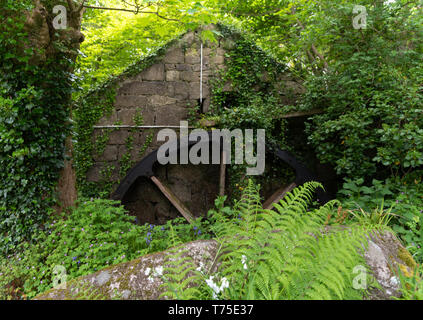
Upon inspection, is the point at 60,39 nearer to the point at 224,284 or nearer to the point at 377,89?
the point at 224,284

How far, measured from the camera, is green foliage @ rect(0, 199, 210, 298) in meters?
2.74

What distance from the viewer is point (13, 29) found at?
2.86 meters

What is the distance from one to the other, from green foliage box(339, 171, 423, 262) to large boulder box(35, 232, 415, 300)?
1.33m

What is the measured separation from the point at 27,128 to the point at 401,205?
443 cm

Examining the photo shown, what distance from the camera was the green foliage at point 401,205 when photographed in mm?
2486

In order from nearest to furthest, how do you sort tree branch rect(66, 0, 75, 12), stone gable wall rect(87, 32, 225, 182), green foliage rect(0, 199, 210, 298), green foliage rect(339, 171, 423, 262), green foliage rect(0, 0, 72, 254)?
green foliage rect(339, 171, 423, 262)
green foliage rect(0, 199, 210, 298)
green foliage rect(0, 0, 72, 254)
tree branch rect(66, 0, 75, 12)
stone gable wall rect(87, 32, 225, 182)

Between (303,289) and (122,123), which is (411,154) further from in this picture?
(122,123)

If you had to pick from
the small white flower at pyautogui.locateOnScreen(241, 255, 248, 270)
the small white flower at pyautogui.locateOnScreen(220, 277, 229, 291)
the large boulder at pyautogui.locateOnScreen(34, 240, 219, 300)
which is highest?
the small white flower at pyautogui.locateOnScreen(241, 255, 248, 270)

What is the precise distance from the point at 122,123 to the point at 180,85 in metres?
1.40

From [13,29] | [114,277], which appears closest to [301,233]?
[114,277]

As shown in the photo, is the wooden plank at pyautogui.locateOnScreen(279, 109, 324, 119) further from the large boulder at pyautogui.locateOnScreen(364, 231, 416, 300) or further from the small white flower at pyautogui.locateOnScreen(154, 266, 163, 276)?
the small white flower at pyautogui.locateOnScreen(154, 266, 163, 276)

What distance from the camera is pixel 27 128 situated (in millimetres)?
3088

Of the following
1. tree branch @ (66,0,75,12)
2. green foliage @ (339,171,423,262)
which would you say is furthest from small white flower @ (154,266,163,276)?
tree branch @ (66,0,75,12)

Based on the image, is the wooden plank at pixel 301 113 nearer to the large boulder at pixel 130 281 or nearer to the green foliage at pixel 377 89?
the green foliage at pixel 377 89
